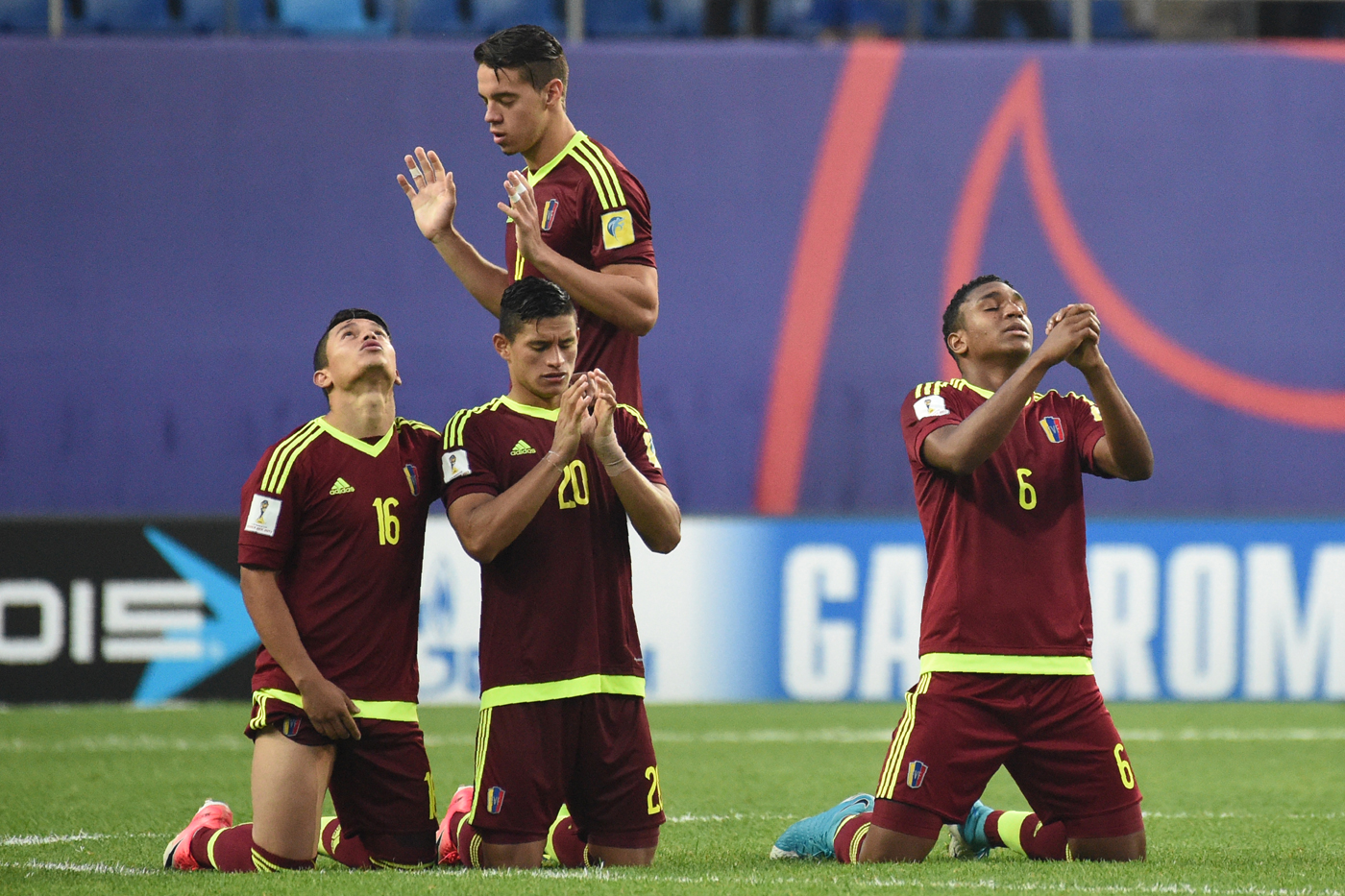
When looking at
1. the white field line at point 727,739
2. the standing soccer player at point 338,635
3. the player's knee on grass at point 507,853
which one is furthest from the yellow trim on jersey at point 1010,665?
the white field line at point 727,739

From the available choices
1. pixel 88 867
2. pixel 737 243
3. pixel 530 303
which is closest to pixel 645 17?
pixel 737 243

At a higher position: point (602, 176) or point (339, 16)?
point (339, 16)

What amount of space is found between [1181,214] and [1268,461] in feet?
6.01

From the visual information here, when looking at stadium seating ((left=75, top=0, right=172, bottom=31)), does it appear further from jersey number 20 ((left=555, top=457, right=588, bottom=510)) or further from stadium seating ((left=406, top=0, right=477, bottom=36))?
jersey number 20 ((left=555, top=457, right=588, bottom=510))

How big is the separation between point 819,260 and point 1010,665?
24.7 feet

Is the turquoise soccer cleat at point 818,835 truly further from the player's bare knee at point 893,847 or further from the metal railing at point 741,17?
the metal railing at point 741,17

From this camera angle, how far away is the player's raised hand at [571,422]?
14.0ft

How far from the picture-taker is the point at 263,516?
455cm

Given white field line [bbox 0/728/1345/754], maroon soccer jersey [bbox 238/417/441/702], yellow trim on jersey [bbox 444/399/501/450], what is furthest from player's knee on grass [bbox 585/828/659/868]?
white field line [bbox 0/728/1345/754]

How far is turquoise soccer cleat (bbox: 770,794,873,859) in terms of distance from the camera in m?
4.79

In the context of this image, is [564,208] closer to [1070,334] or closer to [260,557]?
[260,557]

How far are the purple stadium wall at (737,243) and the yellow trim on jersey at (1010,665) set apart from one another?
7.05 m

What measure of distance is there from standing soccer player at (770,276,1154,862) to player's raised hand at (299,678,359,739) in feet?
4.37

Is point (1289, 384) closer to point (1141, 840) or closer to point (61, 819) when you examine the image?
point (1141, 840)
